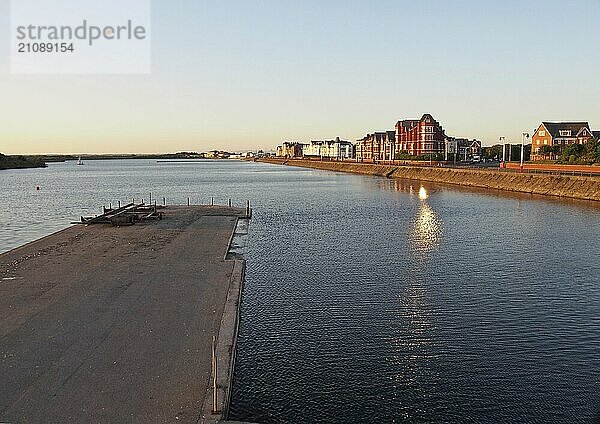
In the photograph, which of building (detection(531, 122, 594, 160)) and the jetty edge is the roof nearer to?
building (detection(531, 122, 594, 160))

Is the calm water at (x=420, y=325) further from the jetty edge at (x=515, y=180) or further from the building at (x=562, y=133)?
the building at (x=562, y=133)

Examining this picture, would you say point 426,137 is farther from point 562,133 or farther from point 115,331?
point 115,331

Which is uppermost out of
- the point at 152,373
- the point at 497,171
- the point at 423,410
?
the point at 497,171

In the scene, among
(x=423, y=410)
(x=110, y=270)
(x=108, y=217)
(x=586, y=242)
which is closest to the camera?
(x=423, y=410)

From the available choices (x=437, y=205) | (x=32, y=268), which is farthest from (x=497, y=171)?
(x=32, y=268)

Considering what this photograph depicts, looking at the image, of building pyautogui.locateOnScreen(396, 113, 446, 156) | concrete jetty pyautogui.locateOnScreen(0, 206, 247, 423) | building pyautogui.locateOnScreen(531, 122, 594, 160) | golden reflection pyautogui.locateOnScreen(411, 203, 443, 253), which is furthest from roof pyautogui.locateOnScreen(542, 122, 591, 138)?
concrete jetty pyautogui.locateOnScreen(0, 206, 247, 423)

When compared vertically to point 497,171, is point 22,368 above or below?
below

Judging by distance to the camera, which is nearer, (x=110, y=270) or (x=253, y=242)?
(x=110, y=270)

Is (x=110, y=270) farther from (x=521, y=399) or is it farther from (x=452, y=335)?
(x=521, y=399)
